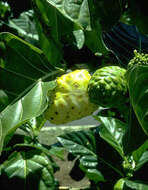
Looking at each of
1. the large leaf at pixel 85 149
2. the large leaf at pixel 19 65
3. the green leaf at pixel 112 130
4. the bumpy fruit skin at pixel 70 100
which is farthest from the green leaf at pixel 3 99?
the large leaf at pixel 85 149

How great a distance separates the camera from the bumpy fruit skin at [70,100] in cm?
99

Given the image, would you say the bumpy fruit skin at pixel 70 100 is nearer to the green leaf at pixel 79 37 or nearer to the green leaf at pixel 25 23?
the green leaf at pixel 79 37

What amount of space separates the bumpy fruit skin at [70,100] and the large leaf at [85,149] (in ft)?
2.77

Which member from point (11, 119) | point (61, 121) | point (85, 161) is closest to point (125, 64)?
point (61, 121)

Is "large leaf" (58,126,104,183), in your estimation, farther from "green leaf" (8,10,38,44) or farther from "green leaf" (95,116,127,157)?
"green leaf" (8,10,38,44)

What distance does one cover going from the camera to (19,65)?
3.31ft

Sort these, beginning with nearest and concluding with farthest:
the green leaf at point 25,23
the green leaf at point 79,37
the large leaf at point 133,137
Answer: the large leaf at point 133,137 → the green leaf at point 79,37 → the green leaf at point 25,23

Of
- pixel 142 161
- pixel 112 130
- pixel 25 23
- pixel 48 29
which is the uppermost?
pixel 48 29

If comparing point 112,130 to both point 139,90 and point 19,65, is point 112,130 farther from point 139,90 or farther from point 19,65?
point 139,90

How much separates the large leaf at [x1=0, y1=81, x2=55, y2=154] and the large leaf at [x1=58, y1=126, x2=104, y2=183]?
89 centimetres

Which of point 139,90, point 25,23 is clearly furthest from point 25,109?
point 25,23

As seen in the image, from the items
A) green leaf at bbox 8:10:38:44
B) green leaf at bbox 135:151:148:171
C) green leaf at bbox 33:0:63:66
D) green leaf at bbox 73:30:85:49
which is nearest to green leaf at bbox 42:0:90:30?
green leaf at bbox 33:0:63:66

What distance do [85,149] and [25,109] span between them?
3.35 ft

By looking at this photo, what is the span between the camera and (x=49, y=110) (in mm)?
1011
